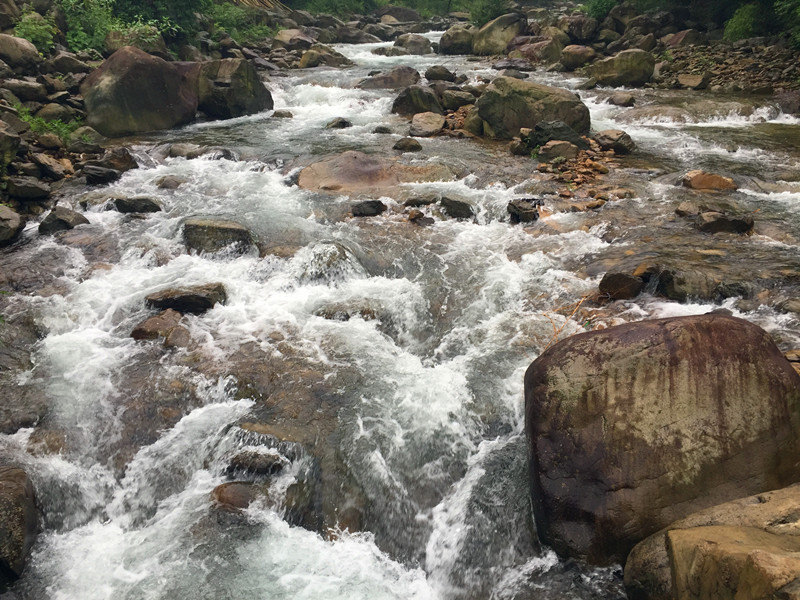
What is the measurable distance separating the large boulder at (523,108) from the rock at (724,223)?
5.19 metres

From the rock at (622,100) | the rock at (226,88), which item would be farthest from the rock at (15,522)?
the rock at (622,100)

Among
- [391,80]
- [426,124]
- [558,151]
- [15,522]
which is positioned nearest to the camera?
[15,522]

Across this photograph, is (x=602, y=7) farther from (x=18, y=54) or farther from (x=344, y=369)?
(x=344, y=369)

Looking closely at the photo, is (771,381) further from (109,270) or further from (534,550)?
(109,270)

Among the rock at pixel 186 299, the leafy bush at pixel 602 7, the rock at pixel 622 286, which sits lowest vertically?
the rock at pixel 186 299

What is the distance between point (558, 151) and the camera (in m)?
10.8

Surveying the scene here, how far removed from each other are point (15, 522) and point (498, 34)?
26185mm

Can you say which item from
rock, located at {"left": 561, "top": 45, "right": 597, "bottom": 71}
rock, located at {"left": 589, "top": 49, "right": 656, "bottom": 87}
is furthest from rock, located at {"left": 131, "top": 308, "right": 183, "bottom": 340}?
rock, located at {"left": 561, "top": 45, "right": 597, "bottom": 71}

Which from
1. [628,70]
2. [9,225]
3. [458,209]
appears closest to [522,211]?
[458,209]

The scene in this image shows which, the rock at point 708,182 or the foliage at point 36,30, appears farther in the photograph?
the foliage at point 36,30

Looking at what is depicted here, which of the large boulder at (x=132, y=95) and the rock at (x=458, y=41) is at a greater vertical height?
the rock at (x=458, y=41)

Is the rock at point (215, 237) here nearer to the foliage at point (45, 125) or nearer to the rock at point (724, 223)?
the foliage at point (45, 125)

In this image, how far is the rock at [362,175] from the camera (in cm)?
998

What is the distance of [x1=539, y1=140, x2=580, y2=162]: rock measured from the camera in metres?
10.7
